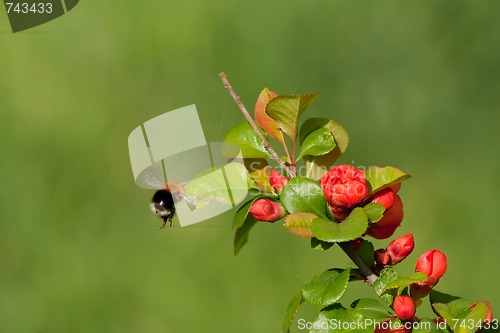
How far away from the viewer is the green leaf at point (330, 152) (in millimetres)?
760

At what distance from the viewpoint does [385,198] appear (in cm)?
69

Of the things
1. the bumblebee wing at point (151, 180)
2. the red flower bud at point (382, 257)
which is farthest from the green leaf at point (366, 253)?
the bumblebee wing at point (151, 180)

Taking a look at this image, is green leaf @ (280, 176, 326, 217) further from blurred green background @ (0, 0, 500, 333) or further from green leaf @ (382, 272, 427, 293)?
blurred green background @ (0, 0, 500, 333)

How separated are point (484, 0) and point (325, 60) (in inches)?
19.5

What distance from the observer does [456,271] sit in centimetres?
183

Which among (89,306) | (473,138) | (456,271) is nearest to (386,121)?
(473,138)

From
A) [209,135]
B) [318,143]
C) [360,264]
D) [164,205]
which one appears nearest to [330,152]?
[318,143]

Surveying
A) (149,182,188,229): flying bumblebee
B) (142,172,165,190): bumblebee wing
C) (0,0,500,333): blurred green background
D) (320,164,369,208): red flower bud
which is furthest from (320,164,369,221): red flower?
(0,0,500,333): blurred green background

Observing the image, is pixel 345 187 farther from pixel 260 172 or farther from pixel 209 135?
pixel 209 135

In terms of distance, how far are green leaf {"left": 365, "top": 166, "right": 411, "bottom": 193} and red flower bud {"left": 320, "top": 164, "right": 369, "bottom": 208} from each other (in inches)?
0.8

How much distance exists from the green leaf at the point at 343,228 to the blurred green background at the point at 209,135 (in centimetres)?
108

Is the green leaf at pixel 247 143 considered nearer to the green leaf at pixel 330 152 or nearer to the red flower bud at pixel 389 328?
the green leaf at pixel 330 152

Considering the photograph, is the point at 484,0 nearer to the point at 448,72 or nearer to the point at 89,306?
the point at 448,72

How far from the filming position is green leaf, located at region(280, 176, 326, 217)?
68 centimetres
